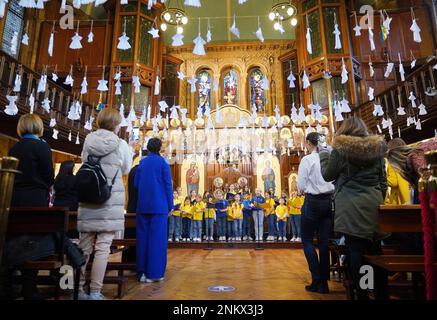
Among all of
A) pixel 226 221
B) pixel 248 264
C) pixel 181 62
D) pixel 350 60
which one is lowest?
pixel 248 264

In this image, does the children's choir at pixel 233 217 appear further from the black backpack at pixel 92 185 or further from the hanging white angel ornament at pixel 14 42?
the hanging white angel ornament at pixel 14 42

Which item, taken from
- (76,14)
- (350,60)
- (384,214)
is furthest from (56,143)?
(350,60)

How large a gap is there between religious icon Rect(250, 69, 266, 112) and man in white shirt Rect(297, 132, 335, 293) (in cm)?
1217

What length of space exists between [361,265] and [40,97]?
8.29 m

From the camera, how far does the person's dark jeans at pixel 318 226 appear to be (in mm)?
2617

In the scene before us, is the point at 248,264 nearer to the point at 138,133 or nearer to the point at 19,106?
the point at 19,106

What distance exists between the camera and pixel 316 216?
104 inches

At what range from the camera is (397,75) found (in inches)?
456

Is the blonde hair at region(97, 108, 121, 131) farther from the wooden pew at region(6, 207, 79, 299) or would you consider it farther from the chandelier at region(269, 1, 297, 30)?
the chandelier at region(269, 1, 297, 30)

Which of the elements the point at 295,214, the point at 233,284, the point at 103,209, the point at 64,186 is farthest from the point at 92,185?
the point at 295,214

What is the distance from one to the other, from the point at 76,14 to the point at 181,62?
5241mm

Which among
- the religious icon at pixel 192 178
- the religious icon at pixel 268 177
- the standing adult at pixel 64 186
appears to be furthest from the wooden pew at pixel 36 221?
the religious icon at pixel 268 177

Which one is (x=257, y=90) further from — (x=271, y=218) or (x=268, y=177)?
(x=271, y=218)

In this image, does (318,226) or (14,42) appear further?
(14,42)
